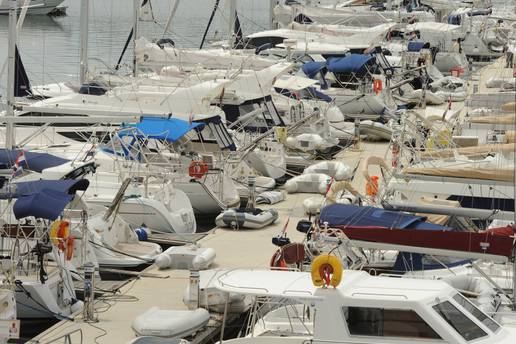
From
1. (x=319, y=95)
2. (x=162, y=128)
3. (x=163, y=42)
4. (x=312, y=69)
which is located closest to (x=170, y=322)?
(x=162, y=128)

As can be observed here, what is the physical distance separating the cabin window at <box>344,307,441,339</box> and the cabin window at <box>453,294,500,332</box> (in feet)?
2.23

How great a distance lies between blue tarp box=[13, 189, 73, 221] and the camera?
19.2 meters

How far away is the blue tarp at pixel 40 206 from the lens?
1925cm

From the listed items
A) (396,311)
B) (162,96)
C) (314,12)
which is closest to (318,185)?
Answer: (162,96)

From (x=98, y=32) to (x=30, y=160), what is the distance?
56858 millimetres

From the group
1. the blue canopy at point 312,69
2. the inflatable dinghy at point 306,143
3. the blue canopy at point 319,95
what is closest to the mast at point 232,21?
the blue canopy at point 312,69

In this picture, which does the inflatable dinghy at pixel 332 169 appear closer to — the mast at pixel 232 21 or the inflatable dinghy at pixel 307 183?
the inflatable dinghy at pixel 307 183

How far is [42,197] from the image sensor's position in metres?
19.5

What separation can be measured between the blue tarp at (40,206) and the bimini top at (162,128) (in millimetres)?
9027

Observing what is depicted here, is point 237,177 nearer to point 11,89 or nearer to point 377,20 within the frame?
point 11,89

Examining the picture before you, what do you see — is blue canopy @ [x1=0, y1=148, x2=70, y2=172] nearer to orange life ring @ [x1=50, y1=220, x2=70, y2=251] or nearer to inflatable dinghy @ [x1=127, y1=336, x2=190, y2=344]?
orange life ring @ [x1=50, y1=220, x2=70, y2=251]

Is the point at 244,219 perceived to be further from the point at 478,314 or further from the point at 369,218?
the point at 478,314

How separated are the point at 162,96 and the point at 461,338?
2095 centimetres

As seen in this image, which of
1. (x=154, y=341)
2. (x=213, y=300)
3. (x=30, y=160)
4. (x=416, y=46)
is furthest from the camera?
(x=416, y=46)
